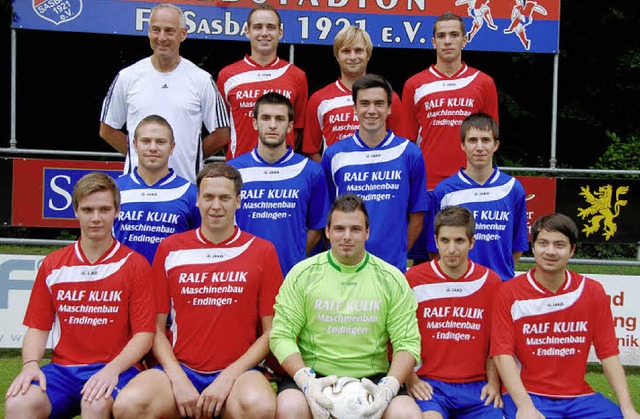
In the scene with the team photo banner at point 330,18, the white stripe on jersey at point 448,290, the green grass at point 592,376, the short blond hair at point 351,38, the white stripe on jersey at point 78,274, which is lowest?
the green grass at point 592,376

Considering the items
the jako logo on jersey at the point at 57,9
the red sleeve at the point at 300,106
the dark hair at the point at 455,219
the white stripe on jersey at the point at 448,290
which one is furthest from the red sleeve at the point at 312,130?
the jako logo on jersey at the point at 57,9

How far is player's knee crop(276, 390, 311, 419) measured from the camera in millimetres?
3912

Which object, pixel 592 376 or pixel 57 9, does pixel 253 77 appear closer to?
pixel 57 9

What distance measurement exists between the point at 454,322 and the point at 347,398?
2.85 ft

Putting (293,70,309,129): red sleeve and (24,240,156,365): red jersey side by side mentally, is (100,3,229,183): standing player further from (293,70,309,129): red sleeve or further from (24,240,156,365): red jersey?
(24,240,156,365): red jersey

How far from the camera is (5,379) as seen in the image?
6145mm

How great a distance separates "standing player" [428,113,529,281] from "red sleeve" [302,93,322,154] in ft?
3.14

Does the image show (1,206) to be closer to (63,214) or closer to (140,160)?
(63,214)

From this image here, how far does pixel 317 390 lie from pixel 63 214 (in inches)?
155

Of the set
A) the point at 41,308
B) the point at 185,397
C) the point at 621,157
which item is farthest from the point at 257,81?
the point at 621,157

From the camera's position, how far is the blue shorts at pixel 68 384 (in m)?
4.12

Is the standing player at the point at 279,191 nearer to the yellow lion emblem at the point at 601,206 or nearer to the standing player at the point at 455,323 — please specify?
the standing player at the point at 455,323

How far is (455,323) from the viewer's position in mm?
4477

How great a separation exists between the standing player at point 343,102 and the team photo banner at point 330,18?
84.6 inches
